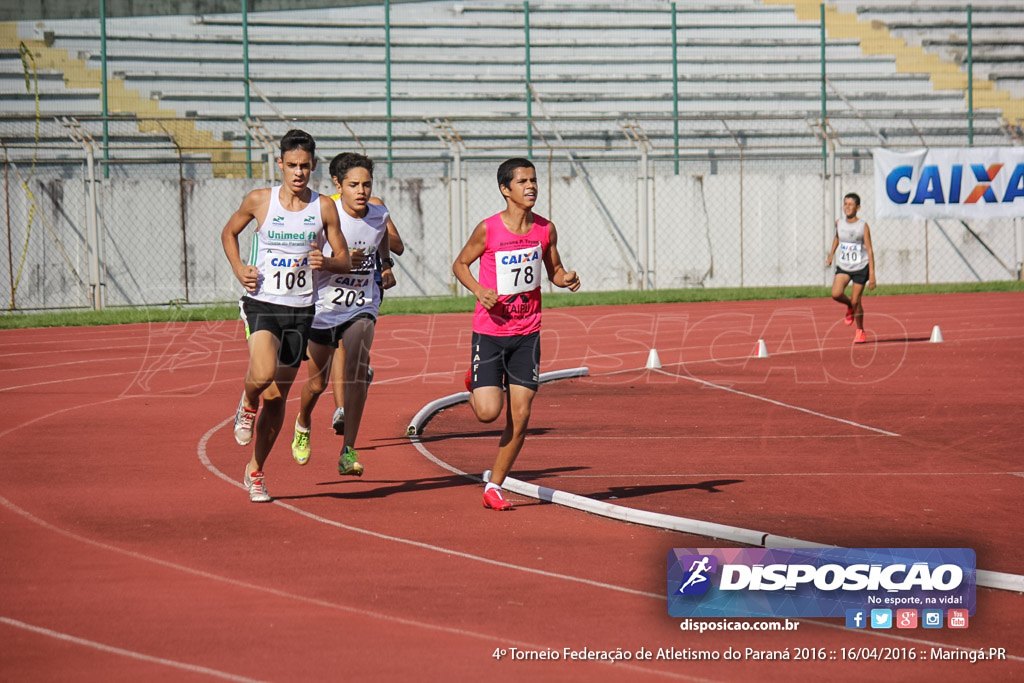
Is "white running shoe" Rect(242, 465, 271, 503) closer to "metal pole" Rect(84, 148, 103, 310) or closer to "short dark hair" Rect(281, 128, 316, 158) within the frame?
"short dark hair" Rect(281, 128, 316, 158)

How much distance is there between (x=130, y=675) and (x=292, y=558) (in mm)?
1829

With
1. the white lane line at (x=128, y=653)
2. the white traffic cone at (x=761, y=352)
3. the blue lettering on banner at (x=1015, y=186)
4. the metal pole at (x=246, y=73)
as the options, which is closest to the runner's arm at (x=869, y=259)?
the white traffic cone at (x=761, y=352)

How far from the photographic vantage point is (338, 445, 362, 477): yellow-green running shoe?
9070 mm

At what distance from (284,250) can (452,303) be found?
59.8 ft

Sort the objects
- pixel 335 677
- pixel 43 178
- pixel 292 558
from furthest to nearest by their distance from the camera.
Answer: pixel 43 178 → pixel 292 558 → pixel 335 677

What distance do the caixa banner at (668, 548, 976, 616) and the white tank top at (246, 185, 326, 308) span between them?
3106 millimetres

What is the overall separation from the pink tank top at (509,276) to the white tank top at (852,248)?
1217 cm

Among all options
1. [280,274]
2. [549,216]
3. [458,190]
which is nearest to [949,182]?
[549,216]

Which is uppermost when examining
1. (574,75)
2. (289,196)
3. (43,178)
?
(574,75)

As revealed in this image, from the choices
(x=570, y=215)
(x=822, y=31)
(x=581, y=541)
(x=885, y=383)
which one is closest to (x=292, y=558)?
(x=581, y=541)

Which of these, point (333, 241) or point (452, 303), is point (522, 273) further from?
point (452, 303)

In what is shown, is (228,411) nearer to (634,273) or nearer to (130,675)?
Answer: (130,675)

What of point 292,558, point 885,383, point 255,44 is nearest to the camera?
point 292,558

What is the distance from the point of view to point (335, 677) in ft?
16.4
